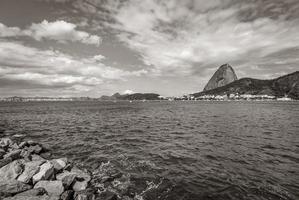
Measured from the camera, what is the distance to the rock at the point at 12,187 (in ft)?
34.3

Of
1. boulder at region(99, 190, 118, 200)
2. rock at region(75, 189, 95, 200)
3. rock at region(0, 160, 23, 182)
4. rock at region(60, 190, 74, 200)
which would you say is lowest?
boulder at region(99, 190, 118, 200)

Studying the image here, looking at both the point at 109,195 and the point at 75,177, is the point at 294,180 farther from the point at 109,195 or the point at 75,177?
the point at 75,177

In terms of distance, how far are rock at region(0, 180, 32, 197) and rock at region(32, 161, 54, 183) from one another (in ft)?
2.62

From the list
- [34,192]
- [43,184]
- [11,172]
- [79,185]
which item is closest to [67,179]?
[79,185]

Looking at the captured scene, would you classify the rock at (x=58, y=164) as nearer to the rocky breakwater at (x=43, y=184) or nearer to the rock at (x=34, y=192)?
the rocky breakwater at (x=43, y=184)

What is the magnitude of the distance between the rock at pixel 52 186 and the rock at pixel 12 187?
59cm

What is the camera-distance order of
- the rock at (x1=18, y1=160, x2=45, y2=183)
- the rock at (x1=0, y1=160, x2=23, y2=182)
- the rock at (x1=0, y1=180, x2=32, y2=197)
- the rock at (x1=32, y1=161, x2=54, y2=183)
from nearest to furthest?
the rock at (x1=0, y1=180, x2=32, y2=197) < the rock at (x1=0, y1=160, x2=23, y2=182) < the rock at (x1=18, y1=160, x2=45, y2=183) < the rock at (x1=32, y1=161, x2=54, y2=183)

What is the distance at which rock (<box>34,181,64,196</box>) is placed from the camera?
1106 cm

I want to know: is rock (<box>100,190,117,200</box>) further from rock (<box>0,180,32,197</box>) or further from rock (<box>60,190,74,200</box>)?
rock (<box>0,180,32,197</box>)

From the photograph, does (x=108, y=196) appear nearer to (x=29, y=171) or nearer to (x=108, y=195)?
(x=108, y=195)

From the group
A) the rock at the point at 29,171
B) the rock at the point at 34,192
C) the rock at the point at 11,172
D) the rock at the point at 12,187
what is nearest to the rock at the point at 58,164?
the rock at the point at 29,171

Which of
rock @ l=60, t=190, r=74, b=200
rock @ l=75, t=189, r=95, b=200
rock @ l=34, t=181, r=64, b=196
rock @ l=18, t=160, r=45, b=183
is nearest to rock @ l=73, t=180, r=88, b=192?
rock @ l=75, t=189, r=95, b=200

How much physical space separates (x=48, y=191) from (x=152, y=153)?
12.6m

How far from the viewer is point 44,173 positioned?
12492mm
